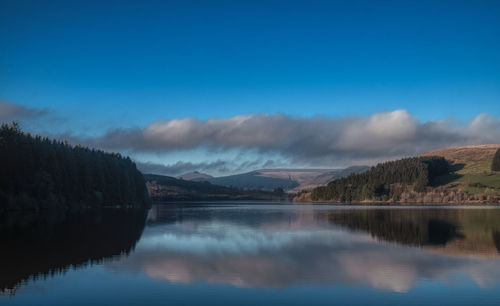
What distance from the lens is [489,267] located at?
78.6 ft

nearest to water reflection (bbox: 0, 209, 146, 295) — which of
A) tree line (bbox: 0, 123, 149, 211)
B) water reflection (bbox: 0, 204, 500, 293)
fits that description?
water reflection (bbox: 0, 204, 500, 293)

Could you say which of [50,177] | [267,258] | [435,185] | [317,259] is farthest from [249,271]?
[435,185]

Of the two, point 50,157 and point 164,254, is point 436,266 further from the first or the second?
point 50,157

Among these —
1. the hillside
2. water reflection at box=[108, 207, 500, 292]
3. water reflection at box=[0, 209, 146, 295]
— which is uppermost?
the hillside

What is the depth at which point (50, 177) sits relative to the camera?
93438mm

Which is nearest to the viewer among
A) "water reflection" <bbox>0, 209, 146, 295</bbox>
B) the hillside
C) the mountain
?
"water reflection" <bbox>0, 209, 146, 295</bbox>

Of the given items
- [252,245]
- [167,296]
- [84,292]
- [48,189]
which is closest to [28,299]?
[84,292]

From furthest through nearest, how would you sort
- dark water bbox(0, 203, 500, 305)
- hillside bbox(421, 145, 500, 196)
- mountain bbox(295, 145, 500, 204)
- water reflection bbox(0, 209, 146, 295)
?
mountain bbox(295, 145, 500, 204) < hillside bbox(421, 145, 500, 196) < water reflection bbox(0, 209, 146, 295) < dark water bbox(0, 203, 500, 305)

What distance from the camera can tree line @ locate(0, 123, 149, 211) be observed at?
84.8 m

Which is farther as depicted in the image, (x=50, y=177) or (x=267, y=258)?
(x=50, y=177)

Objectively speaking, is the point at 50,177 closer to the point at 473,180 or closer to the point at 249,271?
the point at 249,271

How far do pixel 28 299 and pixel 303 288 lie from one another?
11.2m

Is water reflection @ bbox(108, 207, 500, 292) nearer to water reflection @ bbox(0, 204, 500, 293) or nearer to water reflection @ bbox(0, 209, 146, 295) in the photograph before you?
water reflection @ bbox(0, 204, 500, 293)

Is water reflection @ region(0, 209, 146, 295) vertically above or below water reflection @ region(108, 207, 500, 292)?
above
